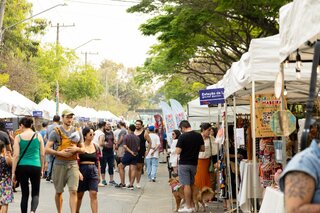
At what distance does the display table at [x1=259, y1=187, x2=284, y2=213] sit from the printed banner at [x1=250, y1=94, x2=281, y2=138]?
3.29 metres

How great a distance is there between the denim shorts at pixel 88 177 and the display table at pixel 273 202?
14.6 ft

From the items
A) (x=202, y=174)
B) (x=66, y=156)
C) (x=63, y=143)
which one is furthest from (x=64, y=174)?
(x=202, y=174)

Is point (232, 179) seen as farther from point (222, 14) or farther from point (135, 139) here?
point (222, 14)

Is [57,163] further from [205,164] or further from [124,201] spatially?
[124,201]

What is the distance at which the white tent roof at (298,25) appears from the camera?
535 cm

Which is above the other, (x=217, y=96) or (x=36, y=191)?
(x=217, y=96)

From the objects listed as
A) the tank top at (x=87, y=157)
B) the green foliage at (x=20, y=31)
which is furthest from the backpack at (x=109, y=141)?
the green foliage at (x=20, y=31)

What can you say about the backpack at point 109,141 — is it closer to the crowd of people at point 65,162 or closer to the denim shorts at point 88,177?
the crowd of people at point 65,162

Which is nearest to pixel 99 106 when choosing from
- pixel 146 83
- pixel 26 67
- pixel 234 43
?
pixel 26 67

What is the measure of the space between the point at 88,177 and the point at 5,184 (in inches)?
59.5

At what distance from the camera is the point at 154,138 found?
20516mm

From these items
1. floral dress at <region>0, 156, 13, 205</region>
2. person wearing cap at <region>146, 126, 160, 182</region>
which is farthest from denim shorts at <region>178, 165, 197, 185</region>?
person wearing cap at <region>146, 126, 160, 182</region>

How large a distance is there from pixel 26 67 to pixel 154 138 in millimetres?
28934

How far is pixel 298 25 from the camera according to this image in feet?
18.6
